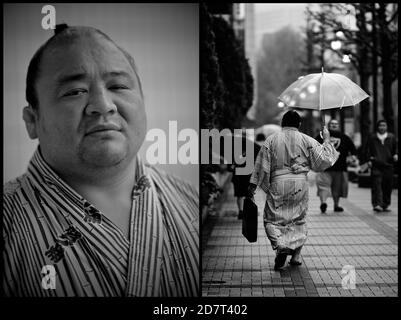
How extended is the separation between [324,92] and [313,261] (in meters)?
2.15

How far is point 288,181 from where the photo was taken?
28.0 feet

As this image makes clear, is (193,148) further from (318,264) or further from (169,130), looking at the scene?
(318,264)

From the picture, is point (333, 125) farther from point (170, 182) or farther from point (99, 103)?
point (99, 103)

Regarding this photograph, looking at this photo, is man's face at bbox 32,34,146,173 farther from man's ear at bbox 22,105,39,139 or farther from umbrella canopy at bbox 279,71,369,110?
umbrella canopy at bbox 279,71,369,110

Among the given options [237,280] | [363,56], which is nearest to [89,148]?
[237,280]

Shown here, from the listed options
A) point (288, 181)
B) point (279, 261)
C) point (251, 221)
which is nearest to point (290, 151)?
point (288, 181)

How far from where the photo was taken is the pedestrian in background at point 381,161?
14.5m

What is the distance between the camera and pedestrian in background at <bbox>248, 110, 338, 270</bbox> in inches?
333

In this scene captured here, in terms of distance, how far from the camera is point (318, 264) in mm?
8930

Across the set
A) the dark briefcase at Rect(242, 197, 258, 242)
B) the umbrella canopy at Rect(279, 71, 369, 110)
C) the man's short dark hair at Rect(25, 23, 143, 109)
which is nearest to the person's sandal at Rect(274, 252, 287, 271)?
the dark briefcase at Rect(242, 197, 258, 242)

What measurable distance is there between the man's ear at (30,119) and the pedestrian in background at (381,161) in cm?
908

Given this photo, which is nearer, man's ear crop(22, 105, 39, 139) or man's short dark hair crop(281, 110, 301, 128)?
man's ear crop(22, 105, 39, 139)

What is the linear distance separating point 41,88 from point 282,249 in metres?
3.32

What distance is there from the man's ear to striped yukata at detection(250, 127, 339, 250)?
2.68 m
